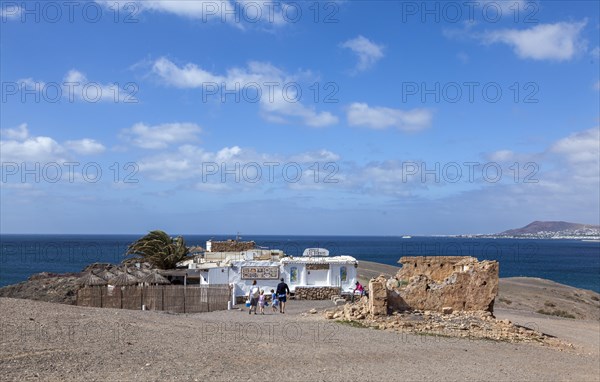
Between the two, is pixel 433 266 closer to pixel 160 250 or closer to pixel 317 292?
pixel 317 292

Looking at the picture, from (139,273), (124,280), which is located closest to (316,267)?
(139,273)

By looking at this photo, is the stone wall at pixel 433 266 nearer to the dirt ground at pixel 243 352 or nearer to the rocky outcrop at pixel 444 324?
the rocky outcrop at pixel 444 324

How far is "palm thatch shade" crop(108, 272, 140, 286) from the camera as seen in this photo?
30.5 meters

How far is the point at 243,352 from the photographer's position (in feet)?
54.7

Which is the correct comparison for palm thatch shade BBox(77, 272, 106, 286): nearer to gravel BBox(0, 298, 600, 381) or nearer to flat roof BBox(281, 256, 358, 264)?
gravel BBox(0, 298, 600, 381)

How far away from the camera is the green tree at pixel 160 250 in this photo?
44.8 m

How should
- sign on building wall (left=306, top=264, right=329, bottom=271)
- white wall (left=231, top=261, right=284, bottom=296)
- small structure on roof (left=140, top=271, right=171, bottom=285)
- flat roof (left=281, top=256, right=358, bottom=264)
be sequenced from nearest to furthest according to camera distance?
small structure on roof (left=140, top=271, right=171, bottom=285) → white wall (left=231, top=261, right=284, bottom=296) → flat roof (left=281, top=256, right=358, bottom=264) → sign on building wall (left=306, top=264, right=329, bottom=271)

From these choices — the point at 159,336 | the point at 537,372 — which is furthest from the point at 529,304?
the point at 159,336

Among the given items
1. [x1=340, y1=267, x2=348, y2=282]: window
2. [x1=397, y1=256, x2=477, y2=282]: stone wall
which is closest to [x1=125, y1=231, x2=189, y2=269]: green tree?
[x1=340, y1=267, x2=348, y2=282]: window

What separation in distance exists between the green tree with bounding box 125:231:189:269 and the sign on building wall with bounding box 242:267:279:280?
1210cm

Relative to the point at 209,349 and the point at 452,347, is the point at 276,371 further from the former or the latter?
the point at 452,347

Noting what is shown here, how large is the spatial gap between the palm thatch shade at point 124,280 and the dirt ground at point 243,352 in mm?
7615

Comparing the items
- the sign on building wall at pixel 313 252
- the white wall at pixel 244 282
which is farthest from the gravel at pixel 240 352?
the sign on building wall at pixel 313 252

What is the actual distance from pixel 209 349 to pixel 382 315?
979 cm
